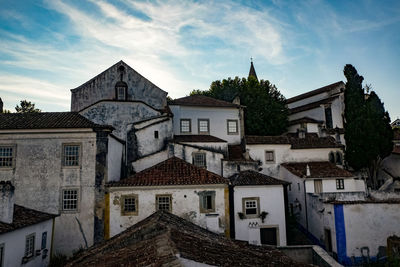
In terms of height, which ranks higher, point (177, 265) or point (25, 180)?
point (25, 180)

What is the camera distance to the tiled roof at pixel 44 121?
1756 centimetres

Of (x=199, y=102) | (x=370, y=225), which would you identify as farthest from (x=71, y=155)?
(x=370, y=225)

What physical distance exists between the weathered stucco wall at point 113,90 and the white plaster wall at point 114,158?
310 inches

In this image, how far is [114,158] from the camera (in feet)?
64.2

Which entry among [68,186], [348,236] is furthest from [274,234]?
[68,186]

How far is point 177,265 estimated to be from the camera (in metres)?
5.58

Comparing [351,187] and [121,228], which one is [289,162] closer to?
[351,187]

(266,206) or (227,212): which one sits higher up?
(266,206)

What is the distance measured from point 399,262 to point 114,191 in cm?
1537

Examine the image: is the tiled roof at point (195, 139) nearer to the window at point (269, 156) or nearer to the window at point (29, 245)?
the window at point (269, 156)

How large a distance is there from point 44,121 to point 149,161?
7.81 meters

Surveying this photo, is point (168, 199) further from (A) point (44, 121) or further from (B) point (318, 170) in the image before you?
(B) point (318, 170)

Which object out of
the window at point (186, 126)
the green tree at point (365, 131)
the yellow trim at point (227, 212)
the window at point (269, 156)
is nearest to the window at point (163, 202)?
the yellow trim at point (227, 212)

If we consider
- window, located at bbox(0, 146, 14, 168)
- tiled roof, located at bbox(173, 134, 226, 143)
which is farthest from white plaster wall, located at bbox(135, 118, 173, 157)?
window, located at bbox(0, 146, 14, 168)
